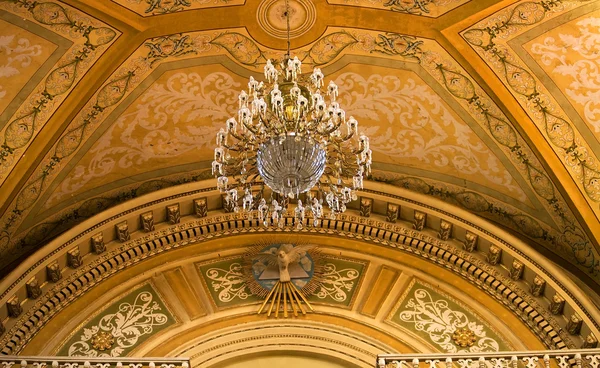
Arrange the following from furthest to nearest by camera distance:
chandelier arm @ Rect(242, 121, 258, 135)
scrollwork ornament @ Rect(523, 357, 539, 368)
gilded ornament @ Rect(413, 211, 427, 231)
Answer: gilded ornament @ Rect(413, 211, 427, 231) → scrollwork ornament @ Rect(523, 357, 539, 368) → chandelier arm @ Rect(242, 121, 258, 135)

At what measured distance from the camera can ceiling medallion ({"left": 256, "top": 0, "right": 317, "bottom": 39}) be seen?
36.3 feet

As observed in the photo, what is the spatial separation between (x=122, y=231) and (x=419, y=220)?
294cm

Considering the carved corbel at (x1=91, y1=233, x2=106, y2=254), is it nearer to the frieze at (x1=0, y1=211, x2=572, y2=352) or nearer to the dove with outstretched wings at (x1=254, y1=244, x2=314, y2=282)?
the frieze at (x1=0, y1=211, x2=572, y2=352)

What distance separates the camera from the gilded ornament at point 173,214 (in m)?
11.9

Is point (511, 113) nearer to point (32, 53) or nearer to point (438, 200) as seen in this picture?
point (438, 200)

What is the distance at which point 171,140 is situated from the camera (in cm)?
1187

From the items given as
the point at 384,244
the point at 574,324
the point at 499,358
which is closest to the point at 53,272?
the point at 384,244

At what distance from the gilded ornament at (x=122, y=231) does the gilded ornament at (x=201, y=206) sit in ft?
2.39

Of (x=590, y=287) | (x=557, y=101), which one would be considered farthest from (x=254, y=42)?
(x=590, y=287)

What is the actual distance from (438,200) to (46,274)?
3873mm

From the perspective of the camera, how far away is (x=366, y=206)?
39.4 ft

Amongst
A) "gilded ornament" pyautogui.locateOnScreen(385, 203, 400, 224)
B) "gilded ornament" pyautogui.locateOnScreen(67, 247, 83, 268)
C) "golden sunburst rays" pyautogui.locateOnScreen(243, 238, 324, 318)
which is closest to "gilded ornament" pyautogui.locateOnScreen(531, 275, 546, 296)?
"gilded ornament" pyautogui.locateOnScreen(385, 203, 400, 224)

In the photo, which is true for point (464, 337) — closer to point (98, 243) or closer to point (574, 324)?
point (574, 324)

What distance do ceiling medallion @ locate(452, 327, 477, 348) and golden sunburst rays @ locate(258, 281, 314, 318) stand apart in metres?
1.39
